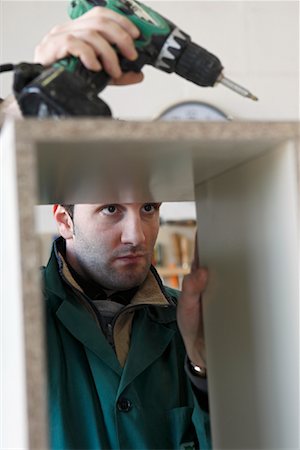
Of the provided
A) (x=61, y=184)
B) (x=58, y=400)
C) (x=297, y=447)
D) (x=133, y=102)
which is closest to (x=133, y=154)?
(x=61, y=184)

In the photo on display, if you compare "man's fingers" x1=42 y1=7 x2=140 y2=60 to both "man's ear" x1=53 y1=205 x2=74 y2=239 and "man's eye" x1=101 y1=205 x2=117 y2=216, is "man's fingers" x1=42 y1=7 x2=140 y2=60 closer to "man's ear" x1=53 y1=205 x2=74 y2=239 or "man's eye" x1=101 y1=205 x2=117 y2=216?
"man's eye" x1=101 y1=205 x2=117 y2=216

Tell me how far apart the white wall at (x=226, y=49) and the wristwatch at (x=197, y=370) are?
176cm

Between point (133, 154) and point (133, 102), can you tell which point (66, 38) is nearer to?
point (133, 154)

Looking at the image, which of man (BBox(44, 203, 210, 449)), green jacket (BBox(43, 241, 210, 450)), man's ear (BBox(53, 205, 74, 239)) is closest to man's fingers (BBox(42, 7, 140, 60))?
man (BBox(44, 203, 210, 449))

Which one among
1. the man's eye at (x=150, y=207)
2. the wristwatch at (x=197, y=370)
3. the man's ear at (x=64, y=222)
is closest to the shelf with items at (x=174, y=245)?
the man's ear at (x=64, y=222)

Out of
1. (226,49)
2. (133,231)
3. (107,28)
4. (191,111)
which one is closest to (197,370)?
(133,231)

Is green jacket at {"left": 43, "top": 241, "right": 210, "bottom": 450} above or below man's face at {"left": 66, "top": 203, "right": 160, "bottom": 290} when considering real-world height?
below

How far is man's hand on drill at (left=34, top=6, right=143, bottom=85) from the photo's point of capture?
0.76 meters

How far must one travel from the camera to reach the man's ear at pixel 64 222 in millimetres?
1500

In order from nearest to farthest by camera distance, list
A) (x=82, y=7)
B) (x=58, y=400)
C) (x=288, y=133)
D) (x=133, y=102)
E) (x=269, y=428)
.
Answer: (x=288, y=133), (x=269, y=428), (x=82, y=7), (x=58, y=400), (x=133, y=102)

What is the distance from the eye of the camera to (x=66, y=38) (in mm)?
770

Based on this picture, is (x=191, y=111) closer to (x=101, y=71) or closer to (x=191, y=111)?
(x=191, y=111)

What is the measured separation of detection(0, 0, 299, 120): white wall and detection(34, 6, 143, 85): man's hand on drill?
187 centimetres

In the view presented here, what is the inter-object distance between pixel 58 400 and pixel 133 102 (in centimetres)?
183
